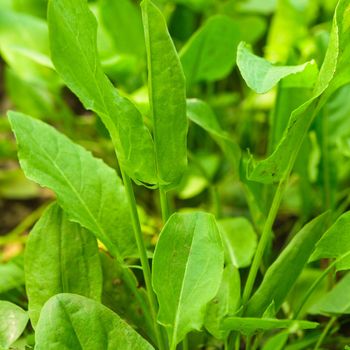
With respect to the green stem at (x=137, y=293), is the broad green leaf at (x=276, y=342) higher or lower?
higher

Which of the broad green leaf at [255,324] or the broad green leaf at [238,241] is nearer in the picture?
the broad green leaf at [255,324]

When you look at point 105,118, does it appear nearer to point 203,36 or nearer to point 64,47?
point 64,47

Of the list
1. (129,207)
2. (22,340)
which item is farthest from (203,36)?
(22,340)

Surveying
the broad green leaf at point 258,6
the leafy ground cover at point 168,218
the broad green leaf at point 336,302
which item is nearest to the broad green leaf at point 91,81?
the leafy ground cover at point 168,218

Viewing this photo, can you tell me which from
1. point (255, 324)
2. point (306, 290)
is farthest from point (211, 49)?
point (255, 324)

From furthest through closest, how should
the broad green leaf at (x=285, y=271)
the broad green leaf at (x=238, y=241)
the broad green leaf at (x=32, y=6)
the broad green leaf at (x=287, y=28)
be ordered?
the broad green leaf at (x=32, y=6) < the broad green leaf at (x=287, y=28) < the broad green leaf at (x=238, y=241) < the broad green leaf at (x=285, y=271)

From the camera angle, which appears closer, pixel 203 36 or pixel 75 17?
pixel 75 17

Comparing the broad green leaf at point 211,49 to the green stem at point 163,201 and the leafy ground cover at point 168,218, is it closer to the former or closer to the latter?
the leafy ground cover at point 168,218
